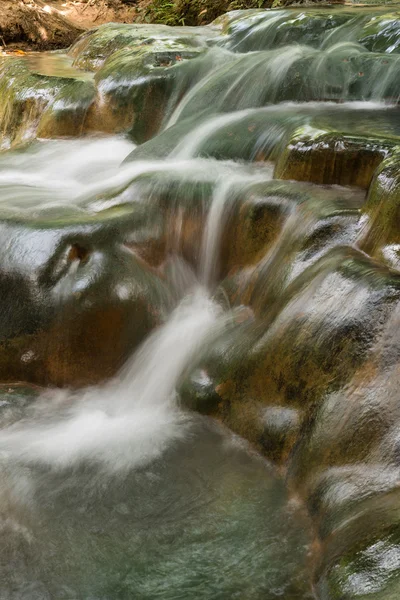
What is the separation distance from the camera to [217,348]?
3.80m

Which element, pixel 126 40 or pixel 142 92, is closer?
pixel 142 92

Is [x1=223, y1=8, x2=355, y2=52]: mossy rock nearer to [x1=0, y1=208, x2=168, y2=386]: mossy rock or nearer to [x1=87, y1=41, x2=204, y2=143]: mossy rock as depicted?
[x1=87, y1=41, x2=204, y2=143]: mossy rock

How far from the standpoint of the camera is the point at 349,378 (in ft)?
9.95

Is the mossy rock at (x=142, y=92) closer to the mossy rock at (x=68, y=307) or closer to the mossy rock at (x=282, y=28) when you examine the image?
the mossy rock at (x=282, y=28)

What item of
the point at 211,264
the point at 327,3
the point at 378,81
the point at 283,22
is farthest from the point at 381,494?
the point at 327,3

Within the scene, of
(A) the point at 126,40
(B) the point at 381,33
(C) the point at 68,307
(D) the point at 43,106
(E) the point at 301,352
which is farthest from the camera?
(A) the point at 126,40

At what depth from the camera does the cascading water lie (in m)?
2.73

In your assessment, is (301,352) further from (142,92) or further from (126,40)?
(126,40)

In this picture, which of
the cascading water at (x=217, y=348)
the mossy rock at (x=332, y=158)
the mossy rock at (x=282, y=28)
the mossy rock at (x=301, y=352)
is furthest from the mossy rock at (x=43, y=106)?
the mossy rock at (x=301, y=352)

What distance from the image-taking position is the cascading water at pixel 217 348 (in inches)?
108

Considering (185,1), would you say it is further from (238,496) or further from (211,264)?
(238,496)

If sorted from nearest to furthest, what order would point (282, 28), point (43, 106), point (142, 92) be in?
point (142, 92)
point (43, 106)
point (282, 28)

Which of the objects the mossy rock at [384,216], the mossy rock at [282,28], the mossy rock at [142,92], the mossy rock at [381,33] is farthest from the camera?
the mossy rock at [282,28]

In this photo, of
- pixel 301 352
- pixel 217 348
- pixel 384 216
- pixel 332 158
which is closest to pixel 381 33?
pixel 332 158
